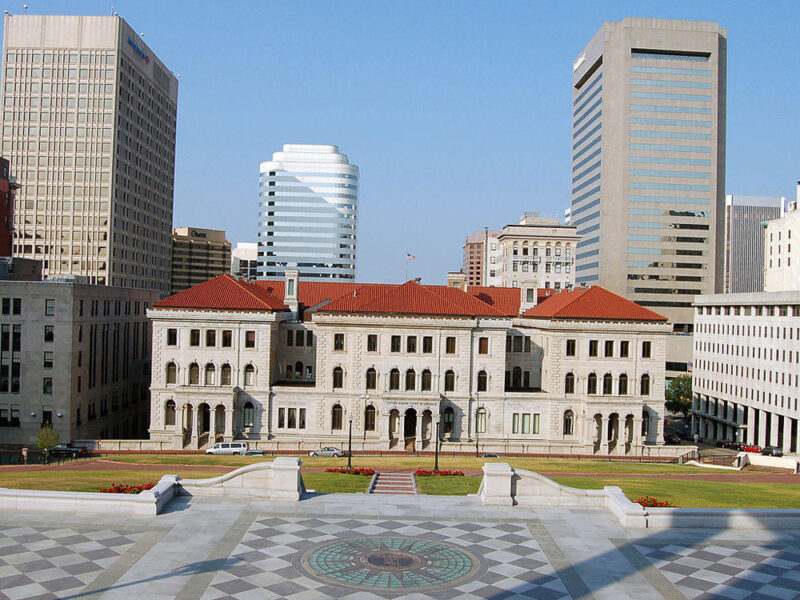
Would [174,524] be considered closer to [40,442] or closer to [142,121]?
[40,442]

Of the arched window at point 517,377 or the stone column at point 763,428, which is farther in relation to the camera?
the stone column at point 763,428

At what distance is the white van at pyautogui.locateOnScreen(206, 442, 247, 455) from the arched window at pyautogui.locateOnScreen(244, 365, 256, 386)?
8099mm

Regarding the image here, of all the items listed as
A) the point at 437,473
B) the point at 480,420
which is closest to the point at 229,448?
the point at 480,420

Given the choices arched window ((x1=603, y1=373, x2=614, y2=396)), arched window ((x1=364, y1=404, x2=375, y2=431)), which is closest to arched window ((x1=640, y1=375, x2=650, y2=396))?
arched window ((x1=603, y1=373, x2=614, y2=396))

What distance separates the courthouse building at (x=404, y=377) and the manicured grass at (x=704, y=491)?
2842 centimetres

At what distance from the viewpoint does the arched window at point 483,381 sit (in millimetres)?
73875

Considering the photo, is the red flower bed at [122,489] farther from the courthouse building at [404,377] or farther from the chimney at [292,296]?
the chimney at [292,296]

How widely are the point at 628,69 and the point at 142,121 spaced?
326ft

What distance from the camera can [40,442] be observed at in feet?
212

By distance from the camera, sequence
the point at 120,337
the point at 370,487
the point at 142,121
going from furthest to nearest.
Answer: the point at 142,121
the point at 120,337
the point at 370,487

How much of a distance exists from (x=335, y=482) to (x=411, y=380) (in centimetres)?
3305

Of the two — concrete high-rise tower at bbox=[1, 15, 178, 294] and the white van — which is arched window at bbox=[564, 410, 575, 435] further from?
concrete high-rise tower at bbox=[1, 15, 178, 294]

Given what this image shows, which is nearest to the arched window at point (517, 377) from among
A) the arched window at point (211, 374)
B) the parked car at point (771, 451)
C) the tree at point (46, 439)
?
the parked car at point (771, 451)

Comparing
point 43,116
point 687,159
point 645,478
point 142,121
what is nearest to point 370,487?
point 645,478
